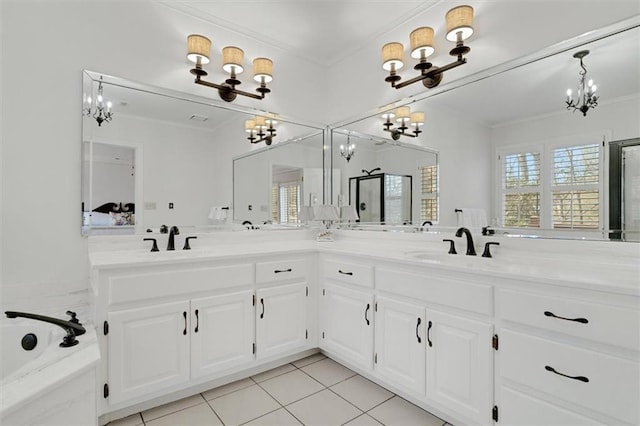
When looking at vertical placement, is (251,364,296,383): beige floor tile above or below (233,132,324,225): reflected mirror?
below

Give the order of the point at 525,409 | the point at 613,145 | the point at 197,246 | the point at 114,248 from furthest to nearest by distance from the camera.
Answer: the point at 197,246
the point at 114,248
the point at 613,145
the point at 525,409

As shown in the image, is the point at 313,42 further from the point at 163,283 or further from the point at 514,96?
the point at 163,283

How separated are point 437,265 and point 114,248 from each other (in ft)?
6.94

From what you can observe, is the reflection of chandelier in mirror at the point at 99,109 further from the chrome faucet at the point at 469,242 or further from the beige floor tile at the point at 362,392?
the chrome faucet at the point at 469,242

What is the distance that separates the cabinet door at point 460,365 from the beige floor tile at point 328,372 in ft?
2.32

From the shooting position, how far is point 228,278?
212cm

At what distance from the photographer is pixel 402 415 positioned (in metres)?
1.85

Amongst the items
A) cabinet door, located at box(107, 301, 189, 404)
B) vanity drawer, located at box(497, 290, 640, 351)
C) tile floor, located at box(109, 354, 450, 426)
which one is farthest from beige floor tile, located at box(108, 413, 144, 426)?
vanity drawer, located at box(497, 290, 640, 351)

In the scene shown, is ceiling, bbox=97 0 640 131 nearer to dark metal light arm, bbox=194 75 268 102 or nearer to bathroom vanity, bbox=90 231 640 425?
dark metal light arm, bbox=194 75 268 102

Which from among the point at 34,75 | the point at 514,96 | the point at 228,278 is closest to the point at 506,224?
the point at 514,96

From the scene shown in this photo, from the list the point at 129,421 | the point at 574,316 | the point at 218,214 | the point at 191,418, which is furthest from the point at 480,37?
the point at 129,421

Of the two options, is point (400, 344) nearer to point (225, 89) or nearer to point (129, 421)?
point (129, 421)

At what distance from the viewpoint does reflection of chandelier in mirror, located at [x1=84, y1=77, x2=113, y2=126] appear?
2152 mm

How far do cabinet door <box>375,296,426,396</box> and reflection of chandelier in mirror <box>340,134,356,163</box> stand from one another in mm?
1590
